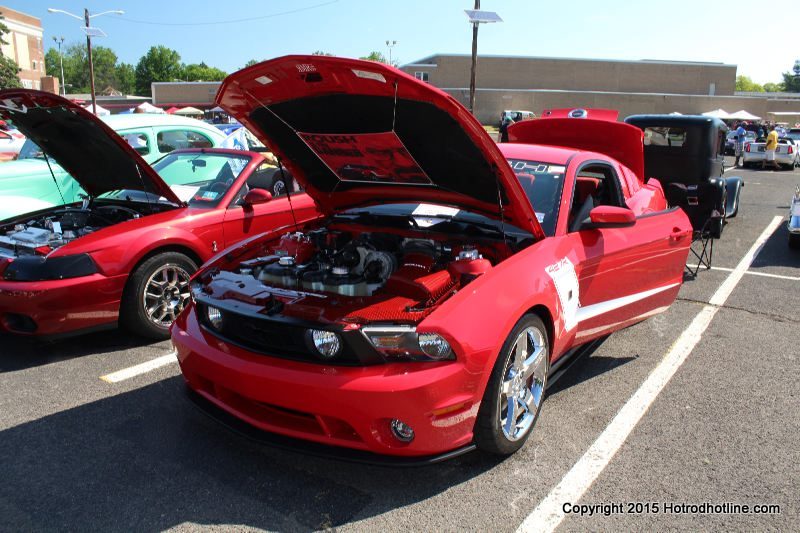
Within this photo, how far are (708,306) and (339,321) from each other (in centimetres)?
463

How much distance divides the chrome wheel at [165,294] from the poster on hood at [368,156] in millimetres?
1751

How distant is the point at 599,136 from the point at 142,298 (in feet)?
13.4

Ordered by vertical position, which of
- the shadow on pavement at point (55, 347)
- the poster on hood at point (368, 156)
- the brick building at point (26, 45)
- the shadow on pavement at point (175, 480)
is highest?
the brick building at point (26, 45)

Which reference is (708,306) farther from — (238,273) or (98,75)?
(98,75)

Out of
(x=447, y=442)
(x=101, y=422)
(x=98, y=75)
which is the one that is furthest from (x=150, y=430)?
(x=98, y=75)

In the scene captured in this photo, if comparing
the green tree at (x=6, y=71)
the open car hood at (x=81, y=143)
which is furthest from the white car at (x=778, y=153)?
the green tree at (x=6, y=71)

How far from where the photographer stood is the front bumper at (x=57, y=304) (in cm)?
435

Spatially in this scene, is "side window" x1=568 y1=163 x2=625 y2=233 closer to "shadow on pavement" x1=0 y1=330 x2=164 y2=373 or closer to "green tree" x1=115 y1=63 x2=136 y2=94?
"shadow on pavement" x1=0 y1=330 x2=164 y2=373

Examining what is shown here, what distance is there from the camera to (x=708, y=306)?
6.05m

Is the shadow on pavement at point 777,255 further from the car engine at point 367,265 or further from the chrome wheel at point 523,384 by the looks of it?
the car engine at point 367,265

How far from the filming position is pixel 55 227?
5.21 meters

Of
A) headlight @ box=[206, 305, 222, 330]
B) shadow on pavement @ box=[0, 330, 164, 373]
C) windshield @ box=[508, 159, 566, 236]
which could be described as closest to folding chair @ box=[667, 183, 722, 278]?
windshield @ box=[508, 159, 566, 236]

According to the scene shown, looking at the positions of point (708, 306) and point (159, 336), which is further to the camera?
point (708, 306)

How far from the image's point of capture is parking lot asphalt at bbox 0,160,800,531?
277 centimetres
